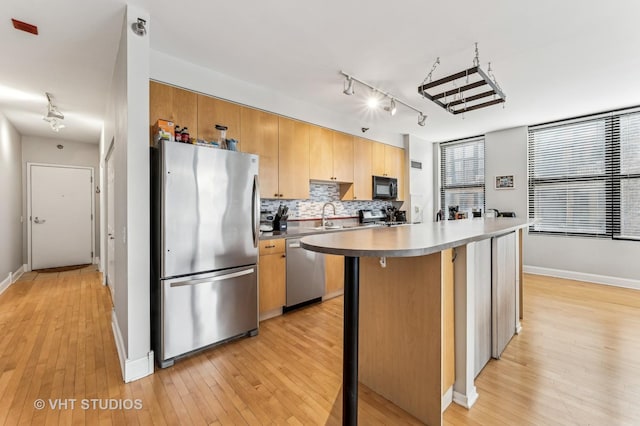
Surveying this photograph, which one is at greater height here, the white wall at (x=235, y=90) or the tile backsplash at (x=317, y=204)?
the white wall at (x=235, y=90)

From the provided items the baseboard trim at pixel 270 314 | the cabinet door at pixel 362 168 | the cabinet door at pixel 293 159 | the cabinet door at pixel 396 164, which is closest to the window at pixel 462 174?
the cabinet door at pixel 396 164

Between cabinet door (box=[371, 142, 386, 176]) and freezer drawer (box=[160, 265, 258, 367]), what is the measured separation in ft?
10.2

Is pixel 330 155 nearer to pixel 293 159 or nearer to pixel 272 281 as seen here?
pixel 293 159

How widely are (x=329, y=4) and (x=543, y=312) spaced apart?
382cm

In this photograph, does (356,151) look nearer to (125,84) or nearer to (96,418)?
(125,84)

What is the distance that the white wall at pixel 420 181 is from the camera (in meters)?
5.65

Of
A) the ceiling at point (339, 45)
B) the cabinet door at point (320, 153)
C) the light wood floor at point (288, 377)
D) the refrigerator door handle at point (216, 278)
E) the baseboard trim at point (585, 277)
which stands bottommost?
the light wood floor at point (288, 377)

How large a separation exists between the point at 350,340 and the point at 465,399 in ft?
3.26

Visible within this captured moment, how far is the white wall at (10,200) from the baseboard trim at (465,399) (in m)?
5.80

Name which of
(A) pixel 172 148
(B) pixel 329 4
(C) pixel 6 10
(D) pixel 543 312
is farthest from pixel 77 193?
(D) pixel 543 312

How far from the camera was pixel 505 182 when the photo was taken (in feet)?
17.1

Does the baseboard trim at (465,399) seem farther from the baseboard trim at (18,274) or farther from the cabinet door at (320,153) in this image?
the baseboard trim at (18,274)

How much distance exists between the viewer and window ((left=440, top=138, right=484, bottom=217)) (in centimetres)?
570

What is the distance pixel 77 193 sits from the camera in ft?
18.5
